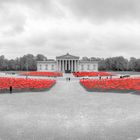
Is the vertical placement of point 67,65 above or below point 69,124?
above

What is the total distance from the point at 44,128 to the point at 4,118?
11.5ft

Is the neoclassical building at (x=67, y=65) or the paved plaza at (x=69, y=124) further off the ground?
the neoclassical building at (x=67, y=65)

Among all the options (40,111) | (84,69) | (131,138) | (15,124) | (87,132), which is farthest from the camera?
(84,69)

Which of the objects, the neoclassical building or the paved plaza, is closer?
the paved plaza

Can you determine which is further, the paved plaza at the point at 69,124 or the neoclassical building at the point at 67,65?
the neoclassical building at the point at 67,65

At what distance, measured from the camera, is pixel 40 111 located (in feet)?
38.7

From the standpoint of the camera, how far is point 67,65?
9612cm

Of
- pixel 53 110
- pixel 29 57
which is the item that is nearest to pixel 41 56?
pixel 29 57

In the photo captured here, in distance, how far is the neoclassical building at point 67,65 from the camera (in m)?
94.7

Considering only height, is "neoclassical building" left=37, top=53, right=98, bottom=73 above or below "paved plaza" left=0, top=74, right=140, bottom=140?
above

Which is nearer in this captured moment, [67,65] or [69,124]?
[69,124]

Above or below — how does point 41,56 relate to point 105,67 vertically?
above

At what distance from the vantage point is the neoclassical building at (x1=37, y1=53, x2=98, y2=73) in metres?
94.7

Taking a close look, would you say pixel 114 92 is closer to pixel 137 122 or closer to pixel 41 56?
pixel 137 122
